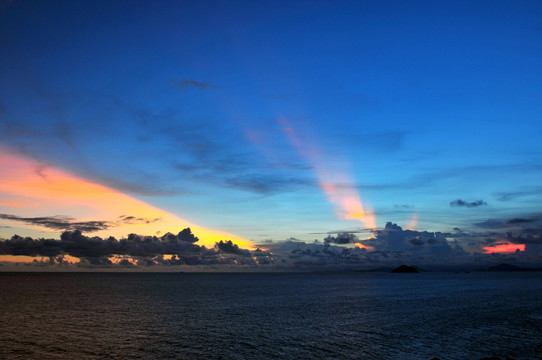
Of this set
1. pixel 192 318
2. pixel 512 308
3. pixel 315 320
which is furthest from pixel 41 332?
pixel 512 308

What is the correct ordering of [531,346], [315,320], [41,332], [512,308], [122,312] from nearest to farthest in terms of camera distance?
[531,346]
[41,332]
[315,320]
[122,312]
[512,308]

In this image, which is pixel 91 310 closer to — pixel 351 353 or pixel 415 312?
pixel 351 353

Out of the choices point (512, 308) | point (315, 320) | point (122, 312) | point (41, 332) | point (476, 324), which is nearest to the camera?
point (41, 332)

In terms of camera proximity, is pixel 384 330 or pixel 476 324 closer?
pixel 384 330

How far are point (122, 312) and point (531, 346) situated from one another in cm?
8151

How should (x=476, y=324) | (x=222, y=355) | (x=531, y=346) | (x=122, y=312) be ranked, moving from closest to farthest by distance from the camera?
(x=222, y=355), (x=531, y=346), (x=476, y=324), (x=122, y=312)

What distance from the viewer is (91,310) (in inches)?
3725

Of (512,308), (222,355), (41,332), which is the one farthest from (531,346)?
(41,332)

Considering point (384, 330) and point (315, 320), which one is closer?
point (384, 330)

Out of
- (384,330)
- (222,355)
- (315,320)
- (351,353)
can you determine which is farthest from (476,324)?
(222,355)

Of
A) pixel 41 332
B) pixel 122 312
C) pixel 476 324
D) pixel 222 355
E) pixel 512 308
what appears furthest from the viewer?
pixel 512 308

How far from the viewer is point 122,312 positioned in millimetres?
91375

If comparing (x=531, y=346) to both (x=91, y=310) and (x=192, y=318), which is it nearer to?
(x=192, y=318)

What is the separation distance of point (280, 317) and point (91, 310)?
48.2 m
